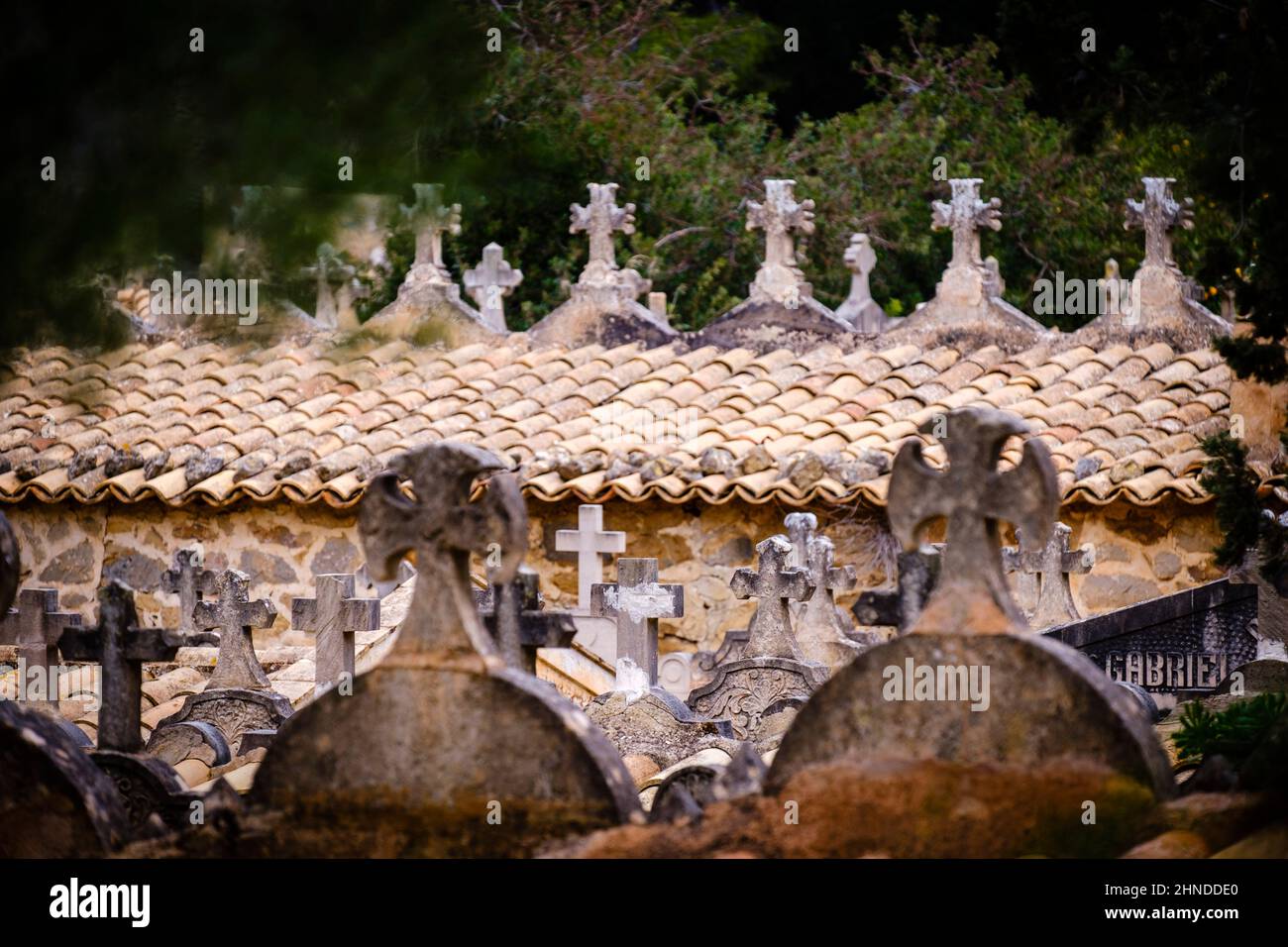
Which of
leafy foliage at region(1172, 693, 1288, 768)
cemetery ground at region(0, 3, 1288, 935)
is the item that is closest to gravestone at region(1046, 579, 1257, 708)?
cemetery ground at region(0, 3, 1288, 935)

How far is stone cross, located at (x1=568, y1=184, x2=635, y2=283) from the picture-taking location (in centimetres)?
1237

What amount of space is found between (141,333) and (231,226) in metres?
8.90

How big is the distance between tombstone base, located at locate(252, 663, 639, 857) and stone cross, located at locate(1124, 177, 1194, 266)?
7.85 meters

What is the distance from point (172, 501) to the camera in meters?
11.4

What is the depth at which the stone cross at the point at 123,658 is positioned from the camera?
559 centimetres

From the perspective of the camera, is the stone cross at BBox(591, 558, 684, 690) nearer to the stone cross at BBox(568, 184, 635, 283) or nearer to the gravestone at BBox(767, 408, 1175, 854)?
the gravestone at BBox(767, 408, 1175, 854)

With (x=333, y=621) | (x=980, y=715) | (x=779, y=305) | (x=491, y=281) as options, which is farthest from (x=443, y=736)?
(x=491, y=281)

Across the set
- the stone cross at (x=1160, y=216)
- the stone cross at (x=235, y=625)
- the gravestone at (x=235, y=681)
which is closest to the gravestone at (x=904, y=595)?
the gravestone at (x=235, y=681)

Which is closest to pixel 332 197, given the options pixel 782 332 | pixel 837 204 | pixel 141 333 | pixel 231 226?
pixel 231 226

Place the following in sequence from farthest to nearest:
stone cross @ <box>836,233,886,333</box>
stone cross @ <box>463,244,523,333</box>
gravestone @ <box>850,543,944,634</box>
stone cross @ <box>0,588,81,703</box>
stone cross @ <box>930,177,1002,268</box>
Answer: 1. stone cross @ <box>836,233,886,333</box>
2. stone cross @ <box>463,244,523,333</box>
3. stone cross @ <box>930,177,1002,268</box>
4. stone cross @ <box>0,588,81,703</box>
5. gravestone @ <box>850,543,944,634</box>

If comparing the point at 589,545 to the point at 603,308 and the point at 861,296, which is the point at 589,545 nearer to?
the point at 603,308

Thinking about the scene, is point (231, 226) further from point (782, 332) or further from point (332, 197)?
point (782, 332)

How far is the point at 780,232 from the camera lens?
12078 mm

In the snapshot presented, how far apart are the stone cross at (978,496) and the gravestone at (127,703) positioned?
234 centimetres
